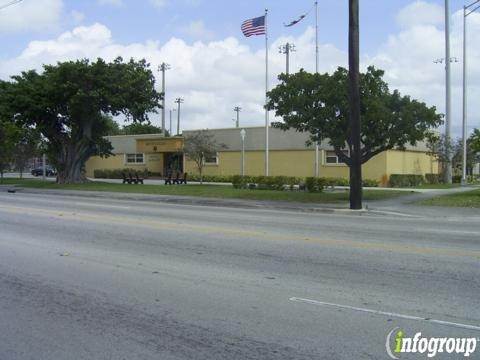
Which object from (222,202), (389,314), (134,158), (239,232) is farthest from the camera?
(134,158)

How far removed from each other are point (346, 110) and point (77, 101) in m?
20.0

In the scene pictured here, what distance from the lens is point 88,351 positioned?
16.7 ft

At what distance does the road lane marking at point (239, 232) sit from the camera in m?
10.2

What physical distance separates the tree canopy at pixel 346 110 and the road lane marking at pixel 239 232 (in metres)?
9.96

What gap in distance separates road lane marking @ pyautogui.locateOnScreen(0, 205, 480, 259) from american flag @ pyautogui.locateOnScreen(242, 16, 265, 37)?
815 inches

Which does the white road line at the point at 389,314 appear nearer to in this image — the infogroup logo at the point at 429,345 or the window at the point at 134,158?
the infogroup logo at the point at 429,345

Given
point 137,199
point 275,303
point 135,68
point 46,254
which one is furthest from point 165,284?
point 135,68

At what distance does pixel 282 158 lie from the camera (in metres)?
44.1

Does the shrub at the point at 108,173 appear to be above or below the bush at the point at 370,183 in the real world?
above

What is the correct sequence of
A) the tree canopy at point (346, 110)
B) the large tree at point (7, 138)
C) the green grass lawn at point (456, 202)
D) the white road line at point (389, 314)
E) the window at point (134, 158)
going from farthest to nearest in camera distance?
the window at point (134, 158) → the large tree at point (7, 138) → the tree canopy at point (346, 110) → the green grass lawn at point (456, 202) → the white road line at point (389, 314)

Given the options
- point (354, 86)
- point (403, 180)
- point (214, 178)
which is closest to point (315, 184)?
point (354, 86)

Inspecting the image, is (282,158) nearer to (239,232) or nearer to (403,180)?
(403,180)

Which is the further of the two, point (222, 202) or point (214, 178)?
point (214, 178)

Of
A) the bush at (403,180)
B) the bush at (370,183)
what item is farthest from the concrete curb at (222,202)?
the bush at (403,180)
